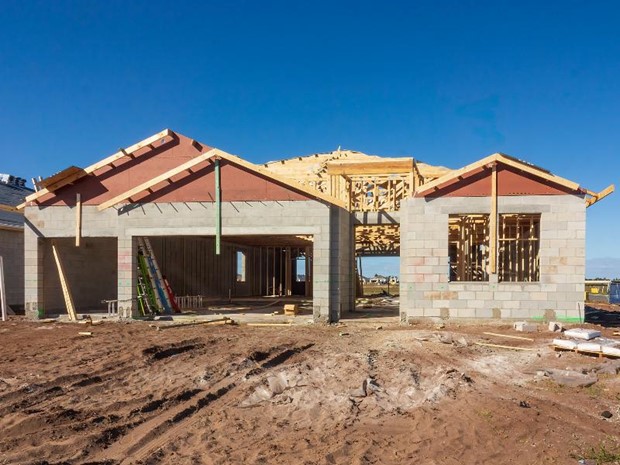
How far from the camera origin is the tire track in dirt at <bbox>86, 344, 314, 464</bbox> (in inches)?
221

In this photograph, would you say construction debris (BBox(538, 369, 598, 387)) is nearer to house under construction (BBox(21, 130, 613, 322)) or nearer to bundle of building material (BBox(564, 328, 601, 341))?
bundle of building material (BBox(564, 328, 601, 341))

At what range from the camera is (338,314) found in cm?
1705

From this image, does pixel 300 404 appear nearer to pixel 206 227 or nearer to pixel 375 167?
pixel 206 227

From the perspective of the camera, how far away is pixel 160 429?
639 centimetres

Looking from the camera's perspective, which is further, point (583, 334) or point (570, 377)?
point (583, 334)

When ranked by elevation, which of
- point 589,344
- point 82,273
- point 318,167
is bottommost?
point 589,344

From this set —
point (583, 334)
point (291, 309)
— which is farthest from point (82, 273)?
point (583, 334)

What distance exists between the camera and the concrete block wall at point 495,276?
1587cm

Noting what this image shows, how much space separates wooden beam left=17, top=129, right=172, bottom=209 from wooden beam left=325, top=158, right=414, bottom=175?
6.47m

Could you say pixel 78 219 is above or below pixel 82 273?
above

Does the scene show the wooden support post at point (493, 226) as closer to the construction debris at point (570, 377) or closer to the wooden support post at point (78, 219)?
the construction debris at point (570, 377)

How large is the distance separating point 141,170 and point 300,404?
14.1 m

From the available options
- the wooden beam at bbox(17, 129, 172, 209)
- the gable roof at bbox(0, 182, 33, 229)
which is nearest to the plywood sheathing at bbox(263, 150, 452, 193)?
the wooden beam at bbox(17, 129, 172, 209)

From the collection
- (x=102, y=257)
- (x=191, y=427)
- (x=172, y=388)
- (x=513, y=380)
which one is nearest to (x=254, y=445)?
(x=191, y=427)
